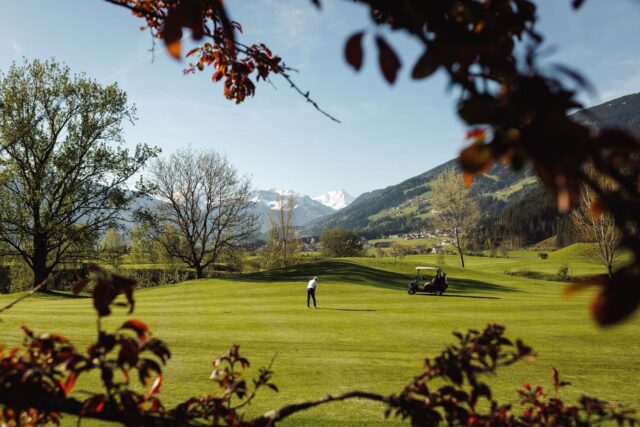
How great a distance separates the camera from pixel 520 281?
3928 cm

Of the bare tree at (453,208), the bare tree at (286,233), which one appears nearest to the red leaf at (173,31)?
the bare tree at (453,208)

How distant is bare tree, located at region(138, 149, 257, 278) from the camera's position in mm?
36688

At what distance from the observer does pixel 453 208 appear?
55.2m

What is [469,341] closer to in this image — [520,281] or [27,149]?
[27,149]

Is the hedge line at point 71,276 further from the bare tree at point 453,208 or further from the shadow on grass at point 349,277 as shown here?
the bare tree at point 453,208

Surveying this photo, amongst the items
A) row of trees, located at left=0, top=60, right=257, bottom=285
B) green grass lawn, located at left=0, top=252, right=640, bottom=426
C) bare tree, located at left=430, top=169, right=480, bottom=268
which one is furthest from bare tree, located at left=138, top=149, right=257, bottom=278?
Answer: bare tree, located at left=430, top=169, right=480, bottom=268

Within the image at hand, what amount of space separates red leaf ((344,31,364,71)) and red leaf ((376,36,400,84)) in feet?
0.18

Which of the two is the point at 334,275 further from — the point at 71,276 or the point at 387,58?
the point at 387,58

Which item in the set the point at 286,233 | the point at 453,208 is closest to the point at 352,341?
the point at 453,208

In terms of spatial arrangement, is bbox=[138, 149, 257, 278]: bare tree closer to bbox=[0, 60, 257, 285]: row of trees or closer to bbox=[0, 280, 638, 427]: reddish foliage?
bbox=[0, 60, 257, 285]: row of trees

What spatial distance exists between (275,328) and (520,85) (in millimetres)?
11202

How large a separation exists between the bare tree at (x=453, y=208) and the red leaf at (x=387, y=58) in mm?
55686

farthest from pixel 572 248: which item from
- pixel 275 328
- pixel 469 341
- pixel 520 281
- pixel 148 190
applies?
pixel 469 341

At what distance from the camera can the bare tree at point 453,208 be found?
54.7 m
